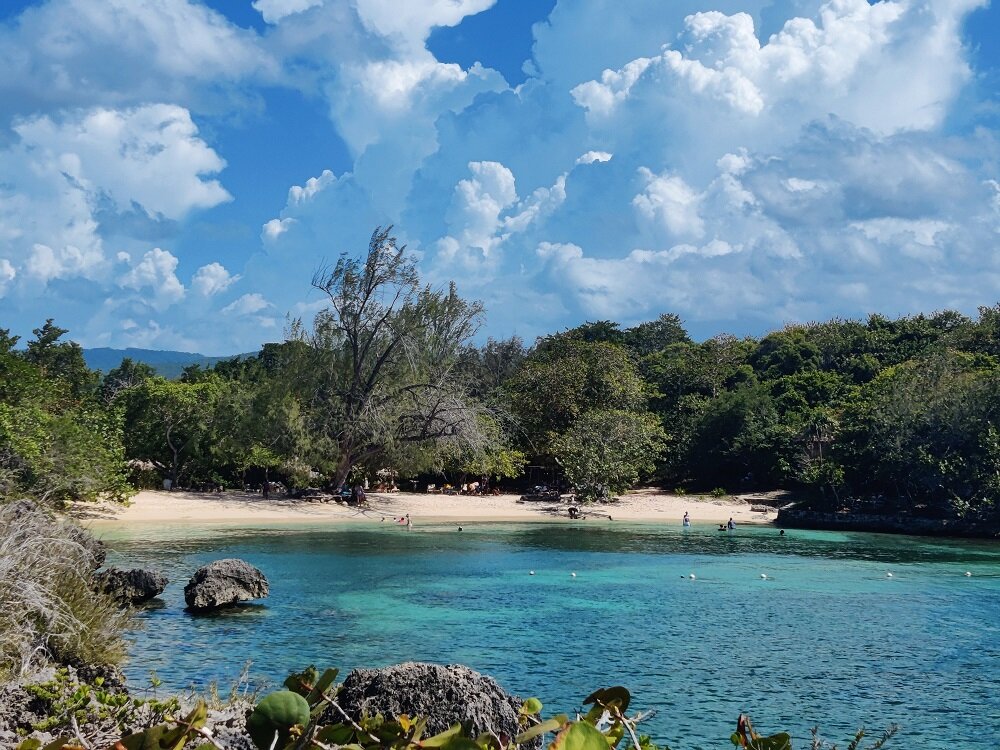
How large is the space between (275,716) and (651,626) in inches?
641

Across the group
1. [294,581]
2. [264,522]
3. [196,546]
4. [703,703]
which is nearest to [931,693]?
[703,703]

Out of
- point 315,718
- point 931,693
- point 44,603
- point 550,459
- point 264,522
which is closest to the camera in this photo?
point 315,718

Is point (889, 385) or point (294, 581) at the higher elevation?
point (889, 385)

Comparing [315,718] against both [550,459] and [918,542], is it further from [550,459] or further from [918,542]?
[550,459]

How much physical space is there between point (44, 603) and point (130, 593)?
772cm

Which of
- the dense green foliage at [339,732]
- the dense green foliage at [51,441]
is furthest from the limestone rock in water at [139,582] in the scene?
the dense green foliage at [339,732]

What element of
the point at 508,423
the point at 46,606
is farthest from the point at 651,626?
the point at 508,423

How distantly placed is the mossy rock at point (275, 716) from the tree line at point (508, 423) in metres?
30.8

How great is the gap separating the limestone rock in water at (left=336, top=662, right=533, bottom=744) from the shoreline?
1147 inches

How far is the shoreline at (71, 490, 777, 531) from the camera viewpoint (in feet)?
121

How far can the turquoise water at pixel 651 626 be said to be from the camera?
1207 centimetres

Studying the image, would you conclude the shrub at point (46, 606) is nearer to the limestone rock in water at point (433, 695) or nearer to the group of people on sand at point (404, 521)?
the limestone rock in water at point (433, 695)

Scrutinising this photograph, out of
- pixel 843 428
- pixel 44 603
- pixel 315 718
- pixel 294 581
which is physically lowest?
pixel 294 581

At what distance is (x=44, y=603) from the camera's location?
955 cm
